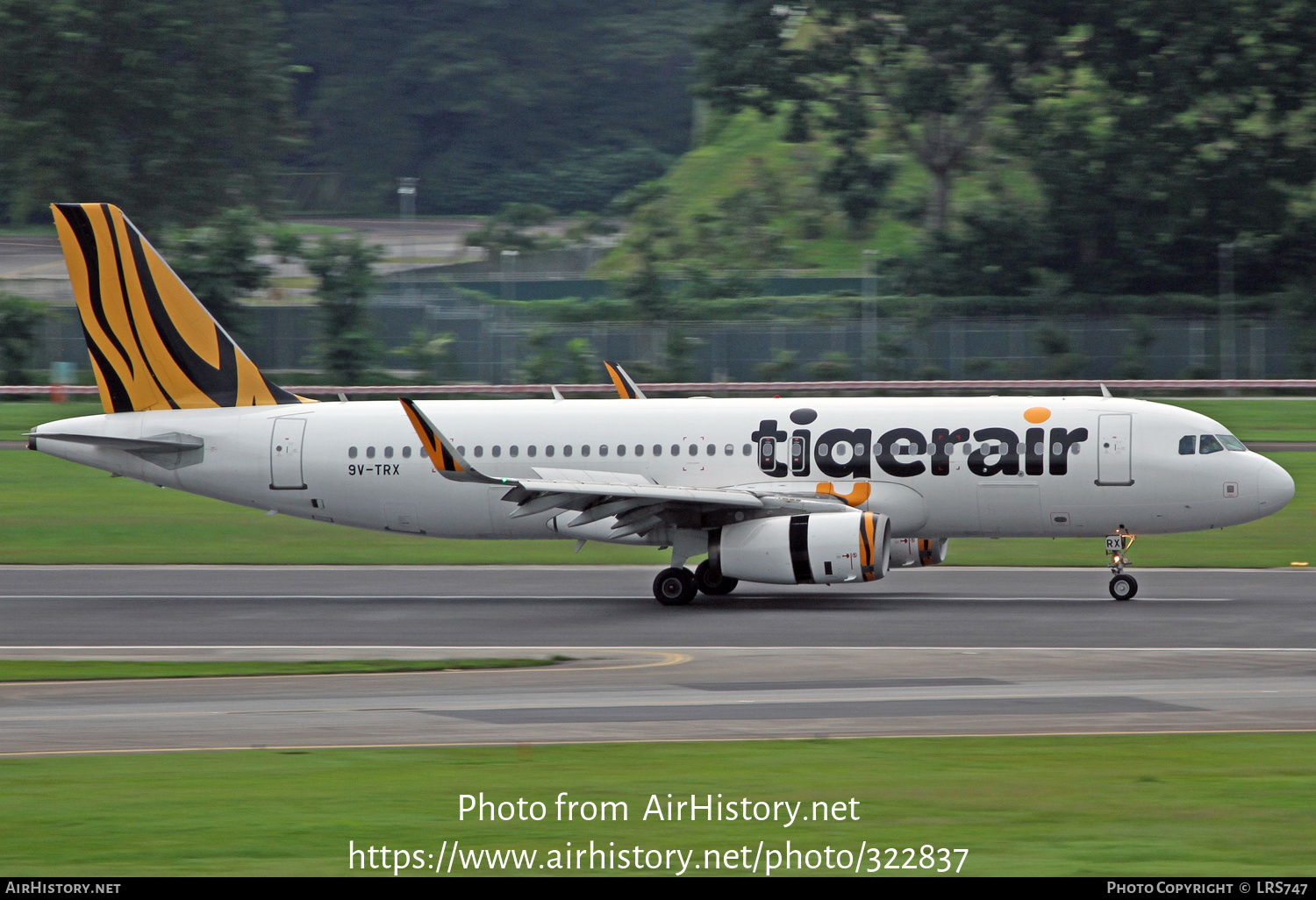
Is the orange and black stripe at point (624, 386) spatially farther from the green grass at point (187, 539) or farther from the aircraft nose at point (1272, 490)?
the aircraft nose at point (1272, 490)

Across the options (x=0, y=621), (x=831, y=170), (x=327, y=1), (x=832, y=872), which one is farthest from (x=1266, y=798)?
(x=327, y=1)

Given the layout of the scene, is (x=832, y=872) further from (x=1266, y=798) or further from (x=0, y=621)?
(x=0, y=621)

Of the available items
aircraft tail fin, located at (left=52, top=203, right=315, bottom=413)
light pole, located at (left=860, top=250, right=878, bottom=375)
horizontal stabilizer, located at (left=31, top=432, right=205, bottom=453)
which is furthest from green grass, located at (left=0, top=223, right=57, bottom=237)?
horizontal stabilizer, located at (left=31, top=432, right=205, bottom=453)

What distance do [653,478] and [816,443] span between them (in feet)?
10.2

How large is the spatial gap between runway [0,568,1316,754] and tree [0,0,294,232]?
6416 cm

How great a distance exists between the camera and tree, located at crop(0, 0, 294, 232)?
91062mm

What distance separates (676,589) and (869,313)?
52.2m

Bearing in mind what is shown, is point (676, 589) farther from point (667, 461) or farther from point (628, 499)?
point (667, 461)

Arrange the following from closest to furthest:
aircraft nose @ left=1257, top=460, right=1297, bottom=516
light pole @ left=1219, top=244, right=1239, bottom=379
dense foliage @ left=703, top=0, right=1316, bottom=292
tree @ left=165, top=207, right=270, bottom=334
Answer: aircraft nose @ left=1257, top=460, right=1297, bottom=516, light pole @ left=1219, top=244, right=1239, bottom=379, dense foliage @ left=703, top=0, right=1316, bottom=292, tree @ left=165, top=207, right=270, bottom=334

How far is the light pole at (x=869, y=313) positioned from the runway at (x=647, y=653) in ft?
115

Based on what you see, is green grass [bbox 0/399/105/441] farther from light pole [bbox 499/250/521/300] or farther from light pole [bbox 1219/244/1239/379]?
light pole [bbox 1219/244/1239/379]

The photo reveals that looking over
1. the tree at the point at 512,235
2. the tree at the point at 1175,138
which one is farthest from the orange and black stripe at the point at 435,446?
the tree at the point at 512,235

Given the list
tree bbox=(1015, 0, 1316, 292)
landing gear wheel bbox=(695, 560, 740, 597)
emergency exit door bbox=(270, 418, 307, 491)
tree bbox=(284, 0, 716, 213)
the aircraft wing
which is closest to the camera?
the aircraft wing

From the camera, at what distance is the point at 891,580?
32.1m
